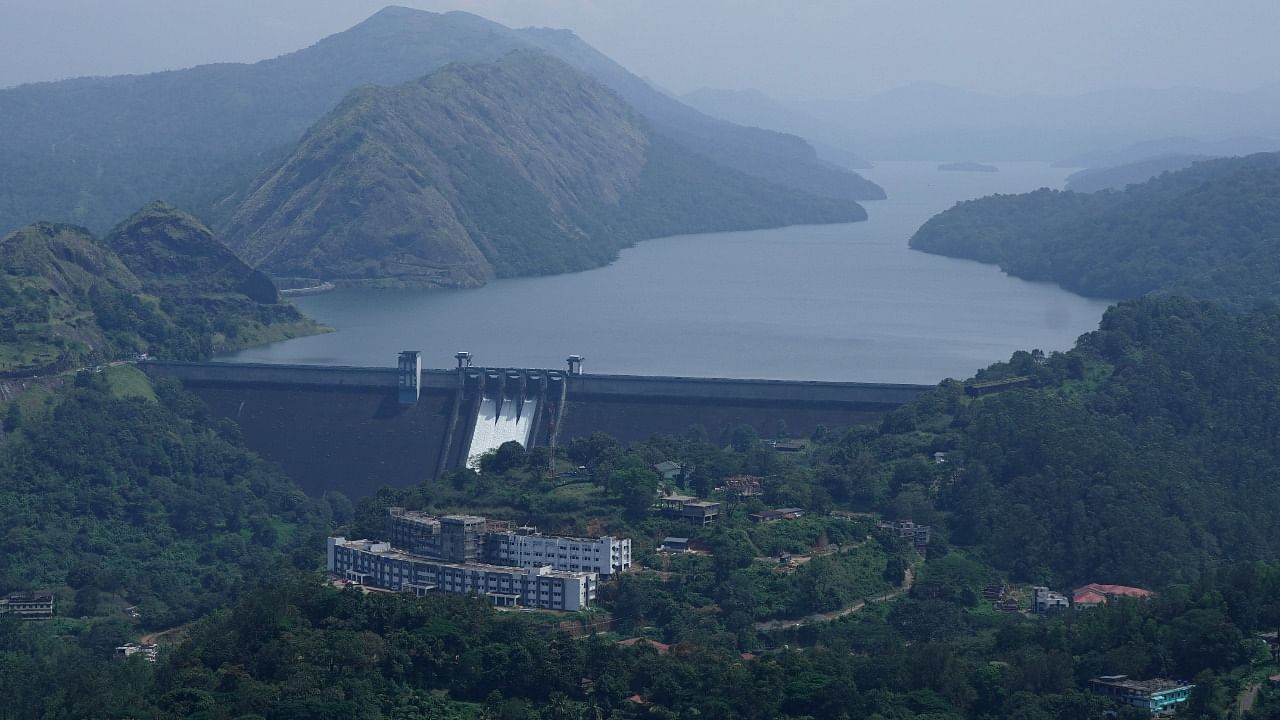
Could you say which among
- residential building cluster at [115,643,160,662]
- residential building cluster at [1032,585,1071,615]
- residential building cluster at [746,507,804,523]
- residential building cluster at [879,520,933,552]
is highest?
residential building cluster at [746,507,804,523]

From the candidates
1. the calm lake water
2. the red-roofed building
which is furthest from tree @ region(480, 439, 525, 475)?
the calm lake water

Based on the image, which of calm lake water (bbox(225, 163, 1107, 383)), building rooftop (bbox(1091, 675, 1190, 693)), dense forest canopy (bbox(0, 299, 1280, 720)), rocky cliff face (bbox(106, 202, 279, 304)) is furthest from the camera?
rocky cliff face (bbox(106, 202, 279, 304))

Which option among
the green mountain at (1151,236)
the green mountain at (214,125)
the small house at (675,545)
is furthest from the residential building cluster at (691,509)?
the green mountain at (214,125)

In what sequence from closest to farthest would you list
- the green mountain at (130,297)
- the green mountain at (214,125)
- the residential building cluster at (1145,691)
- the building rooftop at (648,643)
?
the residential building cluster at (1145,691)
the building rooftop at (648,643)
the green mountain at (130,297)
the green mountain at (214,125)

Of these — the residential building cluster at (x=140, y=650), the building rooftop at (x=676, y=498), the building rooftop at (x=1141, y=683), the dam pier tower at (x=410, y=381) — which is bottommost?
the residential building cluster at (x=140, y=650)

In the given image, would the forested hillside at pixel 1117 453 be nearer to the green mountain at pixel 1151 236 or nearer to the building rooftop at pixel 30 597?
the building rooftop at pixel 30 597

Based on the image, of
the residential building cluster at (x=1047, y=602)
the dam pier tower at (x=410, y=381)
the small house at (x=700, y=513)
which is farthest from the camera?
the dam pier tower at (x=410, y=381)

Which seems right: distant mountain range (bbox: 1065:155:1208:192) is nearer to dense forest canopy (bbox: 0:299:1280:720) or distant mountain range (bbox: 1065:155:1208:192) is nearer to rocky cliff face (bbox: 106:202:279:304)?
rocky cliff face (bbox: 106:202:279:304)
